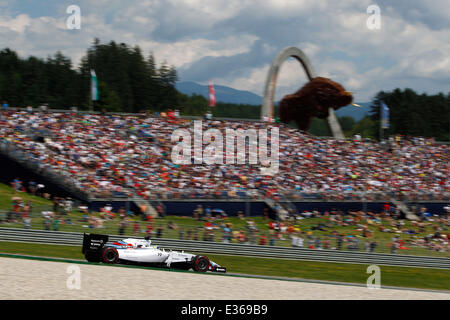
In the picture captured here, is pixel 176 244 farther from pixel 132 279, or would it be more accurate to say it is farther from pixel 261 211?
pixel 261 211

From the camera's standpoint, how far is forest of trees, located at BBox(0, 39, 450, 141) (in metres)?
64.2

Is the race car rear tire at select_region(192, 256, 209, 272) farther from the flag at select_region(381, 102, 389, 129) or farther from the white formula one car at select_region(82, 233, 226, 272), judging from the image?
the flag at select_region(381, 102, 389, 129)

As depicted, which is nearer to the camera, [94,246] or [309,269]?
[94,246]

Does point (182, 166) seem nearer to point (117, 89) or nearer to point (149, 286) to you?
point (149, 286)

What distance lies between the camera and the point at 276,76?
39938mm

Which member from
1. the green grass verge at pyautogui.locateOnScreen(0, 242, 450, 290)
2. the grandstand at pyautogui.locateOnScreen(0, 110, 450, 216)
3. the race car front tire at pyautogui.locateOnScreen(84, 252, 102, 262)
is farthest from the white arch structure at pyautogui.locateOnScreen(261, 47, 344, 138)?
the race car front tire at pyautogui.locateOnScreen(84, 252, 102, 262)

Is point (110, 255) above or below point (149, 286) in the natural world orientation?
above

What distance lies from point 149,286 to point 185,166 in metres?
16.9

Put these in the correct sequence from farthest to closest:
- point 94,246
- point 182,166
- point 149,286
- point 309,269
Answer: point 182,166, point 309,269, point 94,246, point 149,286

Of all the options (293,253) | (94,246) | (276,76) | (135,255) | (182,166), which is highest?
(276,76)

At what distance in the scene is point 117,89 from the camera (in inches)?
2751

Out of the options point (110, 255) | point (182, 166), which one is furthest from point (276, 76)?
point (110, 255)

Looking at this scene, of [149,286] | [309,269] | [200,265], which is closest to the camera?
[149,286]

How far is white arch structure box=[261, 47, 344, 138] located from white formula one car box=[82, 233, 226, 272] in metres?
23.8
